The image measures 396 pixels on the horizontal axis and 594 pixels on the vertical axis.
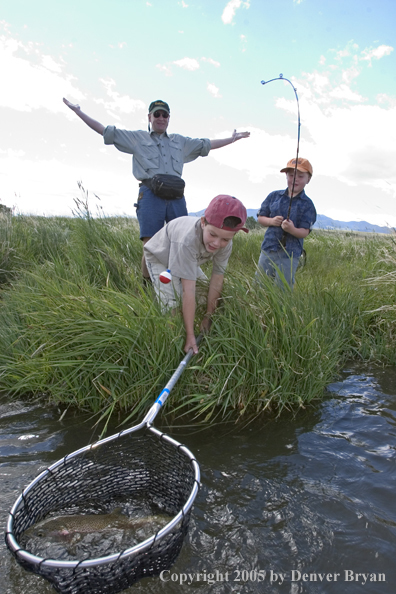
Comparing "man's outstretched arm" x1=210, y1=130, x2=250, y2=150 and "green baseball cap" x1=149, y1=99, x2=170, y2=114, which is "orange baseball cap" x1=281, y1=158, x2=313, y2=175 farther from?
"green baseball cap" x1=149, y1=99, x2=170, y2=114

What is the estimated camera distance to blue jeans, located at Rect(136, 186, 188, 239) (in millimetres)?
4863

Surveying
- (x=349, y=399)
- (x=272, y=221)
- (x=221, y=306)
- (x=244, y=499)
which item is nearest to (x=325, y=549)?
(x=244, y=499)

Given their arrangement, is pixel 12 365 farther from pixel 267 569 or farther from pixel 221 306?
pixel 267 569

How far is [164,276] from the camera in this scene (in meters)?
3.25

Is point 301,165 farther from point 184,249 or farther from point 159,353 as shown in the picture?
point 159,353

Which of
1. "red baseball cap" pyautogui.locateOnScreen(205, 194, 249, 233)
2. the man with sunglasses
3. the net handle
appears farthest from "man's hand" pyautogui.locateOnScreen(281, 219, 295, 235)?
the net handle

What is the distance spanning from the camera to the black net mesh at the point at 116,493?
1.47 metres

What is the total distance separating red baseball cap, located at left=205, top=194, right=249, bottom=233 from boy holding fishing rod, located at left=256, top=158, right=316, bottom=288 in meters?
1.59

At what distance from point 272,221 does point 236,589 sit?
359cm

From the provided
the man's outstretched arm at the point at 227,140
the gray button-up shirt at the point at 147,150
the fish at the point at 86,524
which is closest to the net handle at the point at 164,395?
the fish at the point at 86,524

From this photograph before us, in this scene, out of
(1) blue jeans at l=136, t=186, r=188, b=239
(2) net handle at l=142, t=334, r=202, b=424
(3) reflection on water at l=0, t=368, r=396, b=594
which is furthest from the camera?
(1) blue jeans at l=136, t=186, r=188, b=239

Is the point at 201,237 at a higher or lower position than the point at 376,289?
higher

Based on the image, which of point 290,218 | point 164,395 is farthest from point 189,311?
point 290,218

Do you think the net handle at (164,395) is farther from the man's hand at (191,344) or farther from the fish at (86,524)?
the fish at (86,524)
